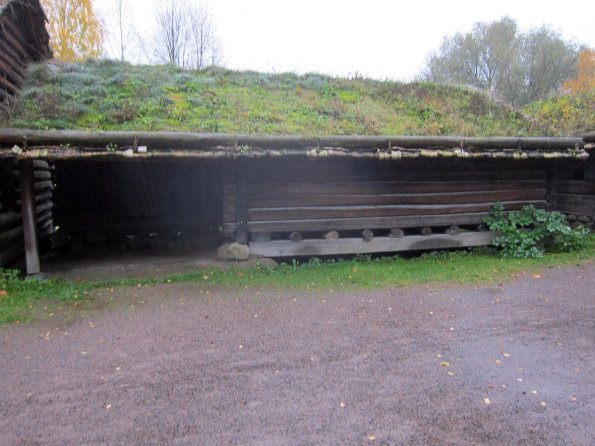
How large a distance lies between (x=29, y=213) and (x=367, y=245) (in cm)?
598

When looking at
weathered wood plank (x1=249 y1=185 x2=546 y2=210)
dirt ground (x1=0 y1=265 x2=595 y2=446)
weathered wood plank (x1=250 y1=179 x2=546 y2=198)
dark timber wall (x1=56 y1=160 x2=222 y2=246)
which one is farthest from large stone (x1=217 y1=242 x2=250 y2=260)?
dark timber wall (x1=56 y1=160 x2=222 y2=246)

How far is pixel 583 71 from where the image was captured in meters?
27.7

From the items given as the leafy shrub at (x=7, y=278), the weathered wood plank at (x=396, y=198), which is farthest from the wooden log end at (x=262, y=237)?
the leafy shrub at (x=7, y=278)

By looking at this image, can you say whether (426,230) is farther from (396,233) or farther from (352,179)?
(352,179)

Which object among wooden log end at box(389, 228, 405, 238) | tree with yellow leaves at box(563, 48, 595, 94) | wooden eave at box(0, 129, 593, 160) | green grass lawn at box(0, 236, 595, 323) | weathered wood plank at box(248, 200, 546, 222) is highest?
tree with yellow leaves at box(563, 48, 595, 94)

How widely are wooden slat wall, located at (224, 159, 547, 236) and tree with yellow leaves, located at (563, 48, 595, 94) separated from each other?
22.5 meters

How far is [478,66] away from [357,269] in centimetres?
3020

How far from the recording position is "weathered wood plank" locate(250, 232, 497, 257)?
8.17m

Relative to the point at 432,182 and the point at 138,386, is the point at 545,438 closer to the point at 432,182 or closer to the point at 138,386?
the point at 138,386

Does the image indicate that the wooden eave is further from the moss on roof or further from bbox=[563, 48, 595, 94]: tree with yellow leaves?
bbox=[563, 48, 595, 94]: tree with yellow leaves

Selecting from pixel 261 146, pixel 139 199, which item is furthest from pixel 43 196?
pixel 261 146

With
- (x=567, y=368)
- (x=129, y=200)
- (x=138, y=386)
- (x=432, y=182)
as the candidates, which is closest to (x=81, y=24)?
(x=129, y=200)

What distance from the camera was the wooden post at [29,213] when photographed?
6.79 metres

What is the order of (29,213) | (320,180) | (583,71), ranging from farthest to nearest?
(583,71)
(320,180)
(29,213)
